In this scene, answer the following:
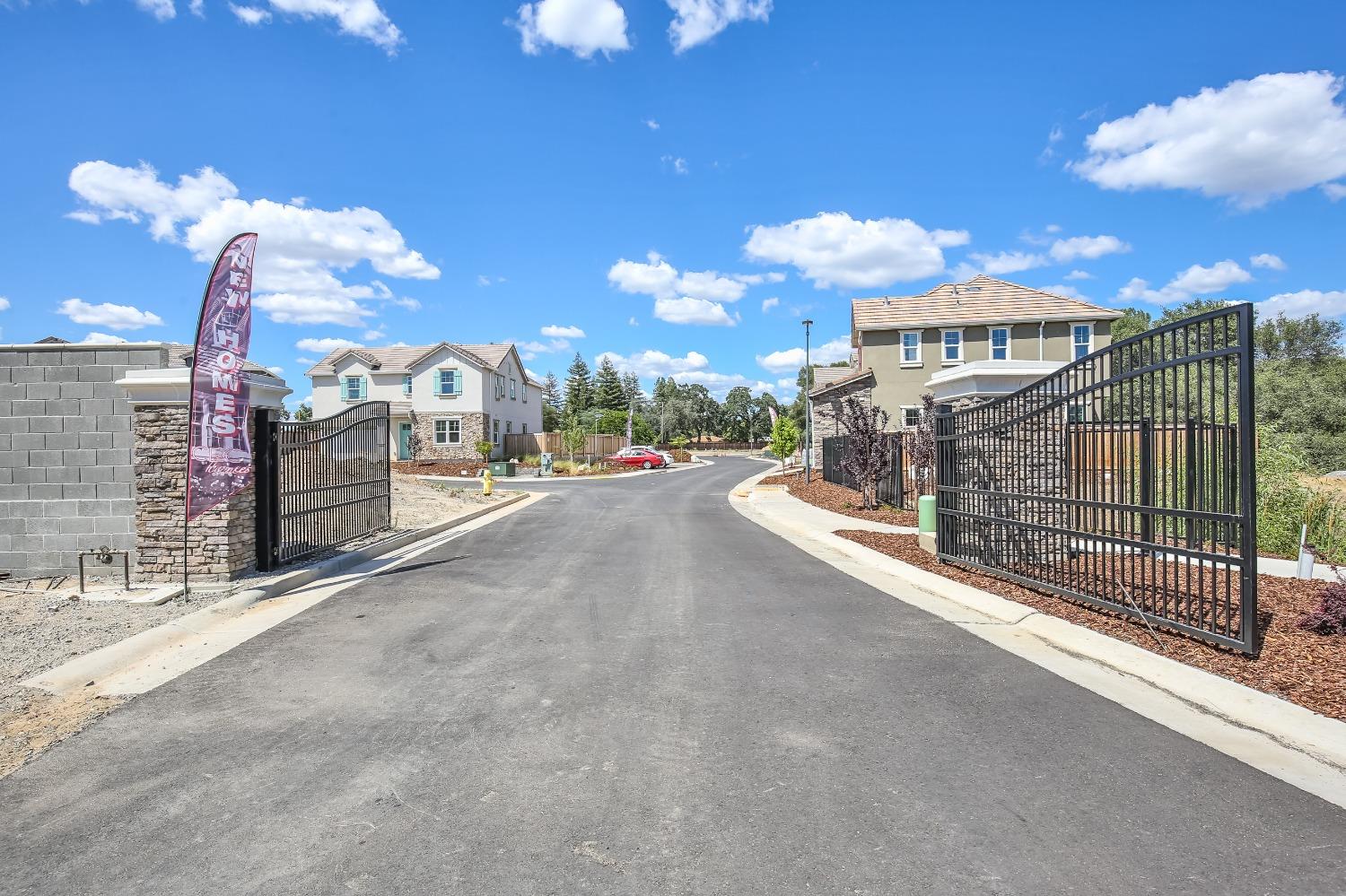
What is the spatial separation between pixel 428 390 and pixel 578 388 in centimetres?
5539

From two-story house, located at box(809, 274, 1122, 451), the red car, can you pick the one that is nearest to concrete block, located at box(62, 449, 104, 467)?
two-story house, located at box(809, 274, 1122, 451)

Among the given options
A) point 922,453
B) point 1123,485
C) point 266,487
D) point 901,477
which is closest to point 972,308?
point 901,477

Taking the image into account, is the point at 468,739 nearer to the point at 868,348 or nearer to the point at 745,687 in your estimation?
the point at 745,687

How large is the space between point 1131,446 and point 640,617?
16.4 feet

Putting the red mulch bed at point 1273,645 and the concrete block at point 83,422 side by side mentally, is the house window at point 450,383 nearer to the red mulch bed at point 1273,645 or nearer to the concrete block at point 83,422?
the concrete block at point 83,422

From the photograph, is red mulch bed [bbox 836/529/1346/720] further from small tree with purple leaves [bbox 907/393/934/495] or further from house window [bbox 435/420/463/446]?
house window [bbox 435/420/463/446]

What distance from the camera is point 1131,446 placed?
6.69m

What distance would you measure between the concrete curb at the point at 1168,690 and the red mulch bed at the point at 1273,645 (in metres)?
0.15

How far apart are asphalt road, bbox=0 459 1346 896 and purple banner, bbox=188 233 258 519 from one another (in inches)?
111

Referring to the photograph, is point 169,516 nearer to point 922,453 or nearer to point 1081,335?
point 922,453

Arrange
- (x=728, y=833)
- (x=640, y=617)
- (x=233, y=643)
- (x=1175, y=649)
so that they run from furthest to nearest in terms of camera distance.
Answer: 1. (x=640, y=617)
2. (x=233, y=643)
3. (x=1175, y=649)
4. (x=728, y=833)

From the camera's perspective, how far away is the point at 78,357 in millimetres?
9047

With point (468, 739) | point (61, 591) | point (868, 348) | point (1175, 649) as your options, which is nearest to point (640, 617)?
point (468, 739)

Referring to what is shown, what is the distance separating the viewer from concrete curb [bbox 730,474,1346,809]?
4.16 metres
